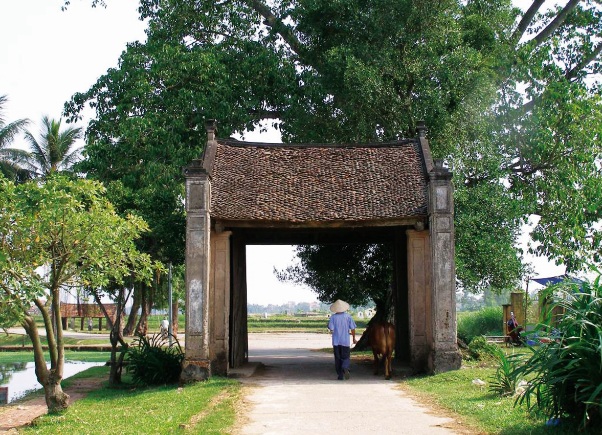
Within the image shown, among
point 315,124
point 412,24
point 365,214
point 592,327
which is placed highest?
point 412,24

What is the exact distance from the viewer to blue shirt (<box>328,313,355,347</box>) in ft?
52.2

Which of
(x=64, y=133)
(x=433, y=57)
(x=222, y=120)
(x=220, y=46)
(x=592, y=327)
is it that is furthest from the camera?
(x=64, y=133)

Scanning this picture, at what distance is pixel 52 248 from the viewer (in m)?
11.6

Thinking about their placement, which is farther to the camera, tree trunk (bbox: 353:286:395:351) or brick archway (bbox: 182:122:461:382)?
tree trunk (bbox: 353:286:395:351)

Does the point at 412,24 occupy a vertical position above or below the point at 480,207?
above

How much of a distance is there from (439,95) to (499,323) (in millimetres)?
18454

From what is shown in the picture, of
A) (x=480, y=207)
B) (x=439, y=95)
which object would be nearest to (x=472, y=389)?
(x=480, y=207)

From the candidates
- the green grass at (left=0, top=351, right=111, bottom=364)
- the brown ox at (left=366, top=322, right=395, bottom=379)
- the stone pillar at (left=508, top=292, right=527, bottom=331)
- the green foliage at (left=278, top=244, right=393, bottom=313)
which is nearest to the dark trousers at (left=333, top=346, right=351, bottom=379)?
the brown ox at (left=366, top=322, right=395, bottom=379)

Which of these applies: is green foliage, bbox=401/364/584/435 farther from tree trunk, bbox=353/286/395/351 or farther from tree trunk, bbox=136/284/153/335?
tree trunk, bbox=353/286/395/351

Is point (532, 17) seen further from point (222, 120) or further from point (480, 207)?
point (222, 120)

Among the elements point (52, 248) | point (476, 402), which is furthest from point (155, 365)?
point (476, 402)

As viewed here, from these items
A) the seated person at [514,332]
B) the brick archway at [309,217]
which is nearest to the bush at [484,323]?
the seated person at [514,332]

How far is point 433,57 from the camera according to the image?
→ 73.9ft

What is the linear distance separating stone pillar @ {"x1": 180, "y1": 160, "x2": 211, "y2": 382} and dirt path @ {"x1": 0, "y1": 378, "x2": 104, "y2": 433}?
2443 millimetres
